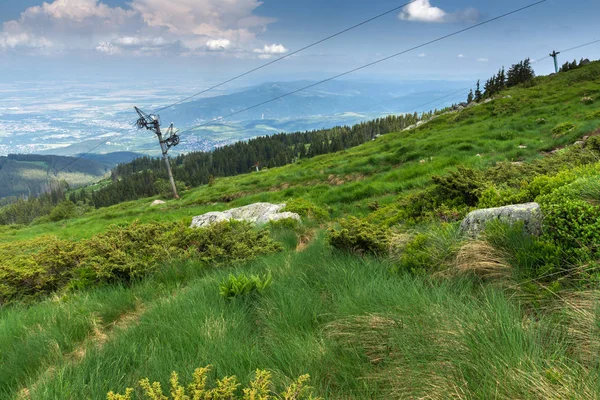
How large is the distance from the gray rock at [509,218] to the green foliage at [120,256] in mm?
3809

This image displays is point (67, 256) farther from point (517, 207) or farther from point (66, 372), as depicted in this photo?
point (517, 207)

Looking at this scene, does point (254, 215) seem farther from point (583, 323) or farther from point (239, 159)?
point (239, 159)

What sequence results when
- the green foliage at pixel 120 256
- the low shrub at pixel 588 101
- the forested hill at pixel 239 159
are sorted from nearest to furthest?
the green foliage at pixel 120 256, the low shrub at pixel 588 101, the forested hill at pixel 239 159

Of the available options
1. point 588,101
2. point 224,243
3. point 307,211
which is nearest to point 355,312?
point 224,243

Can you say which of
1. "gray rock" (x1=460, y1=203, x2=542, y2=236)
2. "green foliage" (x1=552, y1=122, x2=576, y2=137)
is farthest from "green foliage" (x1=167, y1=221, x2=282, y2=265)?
"green foliage" (x1=552, y1=122, x2=576, y2=137)

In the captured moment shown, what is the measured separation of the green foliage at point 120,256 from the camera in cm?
608

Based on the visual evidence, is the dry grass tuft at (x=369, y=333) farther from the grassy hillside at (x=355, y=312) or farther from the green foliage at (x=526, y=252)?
the green foliage at (x=526, y=252)

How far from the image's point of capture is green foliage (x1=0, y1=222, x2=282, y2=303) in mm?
6078

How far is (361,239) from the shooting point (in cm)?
517

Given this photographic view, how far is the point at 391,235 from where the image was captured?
550 centimetres

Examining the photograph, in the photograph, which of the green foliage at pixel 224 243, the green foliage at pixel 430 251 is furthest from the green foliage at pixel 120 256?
the green foliage at pixel 430 251

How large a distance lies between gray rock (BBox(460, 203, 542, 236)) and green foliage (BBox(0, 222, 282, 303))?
12.5ft

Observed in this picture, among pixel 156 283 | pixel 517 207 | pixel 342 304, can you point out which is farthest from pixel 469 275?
pixel 156 283

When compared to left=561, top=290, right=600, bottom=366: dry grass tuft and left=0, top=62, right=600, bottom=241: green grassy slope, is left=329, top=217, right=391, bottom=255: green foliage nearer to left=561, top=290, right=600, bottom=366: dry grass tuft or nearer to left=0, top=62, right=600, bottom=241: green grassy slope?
left=561, top=290, right=600, bottom=366: dry grass tuft
